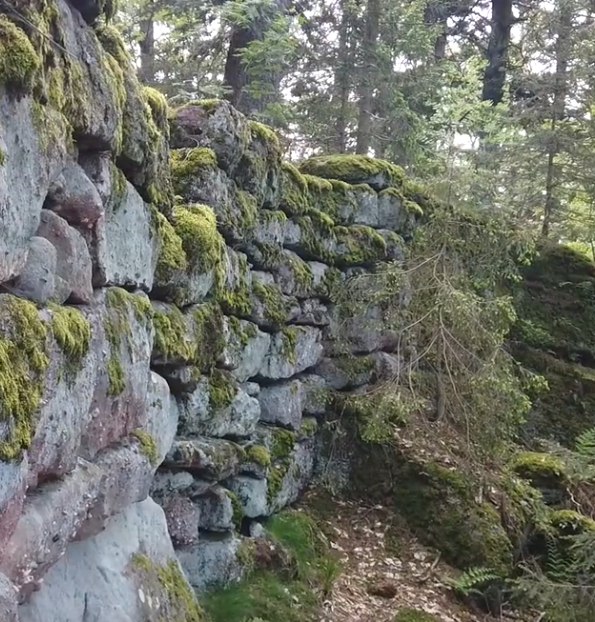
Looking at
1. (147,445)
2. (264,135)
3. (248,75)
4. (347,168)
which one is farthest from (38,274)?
(248,75)

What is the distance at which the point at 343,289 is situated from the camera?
23.3 ft

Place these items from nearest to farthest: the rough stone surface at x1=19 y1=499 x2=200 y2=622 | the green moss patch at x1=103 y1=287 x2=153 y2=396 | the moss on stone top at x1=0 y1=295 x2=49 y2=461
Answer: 1. the moss on stone top at x1=0 y1=295 x2=49 y2=461
2. the rough stone surface at x1=19 y1=499 x2=200 y2=622
3. the green moss patch at x1=103 y1=287 x2=153 y2=396

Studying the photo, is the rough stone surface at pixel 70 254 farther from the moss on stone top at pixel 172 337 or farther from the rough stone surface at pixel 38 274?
the moss on stone top at pixel 172 337

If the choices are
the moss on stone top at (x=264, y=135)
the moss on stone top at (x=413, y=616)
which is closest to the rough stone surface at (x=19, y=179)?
the moss on stone top at (x=264, y=135)

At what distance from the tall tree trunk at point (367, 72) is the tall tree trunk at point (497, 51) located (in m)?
Answer: 4.18

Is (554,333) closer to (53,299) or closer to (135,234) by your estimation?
(135,234)

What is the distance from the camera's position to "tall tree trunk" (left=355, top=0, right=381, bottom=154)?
33.6ft

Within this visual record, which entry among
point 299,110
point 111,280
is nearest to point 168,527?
point 111,280

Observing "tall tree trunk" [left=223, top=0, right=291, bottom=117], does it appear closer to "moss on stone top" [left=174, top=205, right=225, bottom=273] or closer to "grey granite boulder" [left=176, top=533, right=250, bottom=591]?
"moss on stone top" [left=174, top=205, right=225, bottom=273]

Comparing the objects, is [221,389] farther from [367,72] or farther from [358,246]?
[367,72]

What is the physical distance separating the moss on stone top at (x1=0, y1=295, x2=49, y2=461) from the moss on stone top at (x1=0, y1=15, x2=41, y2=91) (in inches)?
29.1

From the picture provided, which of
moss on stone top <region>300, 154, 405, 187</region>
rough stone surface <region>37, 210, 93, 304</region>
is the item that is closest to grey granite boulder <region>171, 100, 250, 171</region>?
rough stone surface <region>37, 210, 93, 304</region>

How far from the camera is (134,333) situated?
11.4 feet

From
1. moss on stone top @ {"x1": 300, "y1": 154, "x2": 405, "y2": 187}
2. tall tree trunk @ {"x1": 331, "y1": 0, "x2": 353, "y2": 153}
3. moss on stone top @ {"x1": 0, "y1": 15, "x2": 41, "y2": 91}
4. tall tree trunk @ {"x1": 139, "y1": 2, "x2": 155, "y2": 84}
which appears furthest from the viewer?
tall tree trunk @ {"x1": 331, "y1": 0, "x2": 353, "y2": 153}
